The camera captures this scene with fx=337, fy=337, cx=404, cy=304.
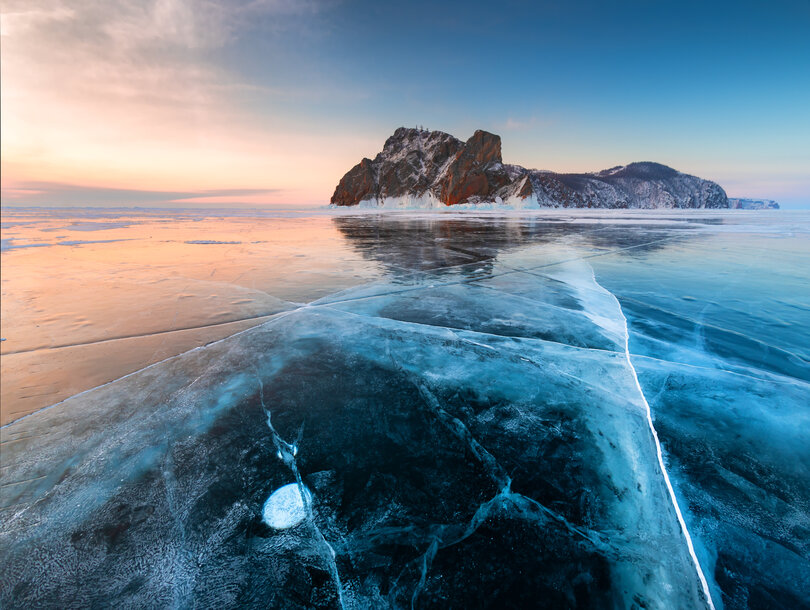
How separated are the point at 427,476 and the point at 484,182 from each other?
129m

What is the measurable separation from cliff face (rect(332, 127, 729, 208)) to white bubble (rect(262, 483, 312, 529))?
402 feet

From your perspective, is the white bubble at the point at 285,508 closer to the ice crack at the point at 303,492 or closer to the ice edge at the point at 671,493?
the ice crack at the point at 303,492

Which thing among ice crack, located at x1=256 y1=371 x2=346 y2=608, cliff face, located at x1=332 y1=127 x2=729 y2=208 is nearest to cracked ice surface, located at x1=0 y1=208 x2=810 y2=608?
ice crack, located at x1=256 y1=371 x2=346 y2=608

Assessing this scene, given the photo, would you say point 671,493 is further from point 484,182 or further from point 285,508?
point 484,182

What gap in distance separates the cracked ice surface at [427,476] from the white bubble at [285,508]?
2cm

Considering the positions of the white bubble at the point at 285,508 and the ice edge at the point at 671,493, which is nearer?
the ice edge at the point at 671,493

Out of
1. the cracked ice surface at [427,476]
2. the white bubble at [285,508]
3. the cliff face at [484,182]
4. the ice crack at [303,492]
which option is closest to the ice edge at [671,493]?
the cracked ice surface at [427,476]

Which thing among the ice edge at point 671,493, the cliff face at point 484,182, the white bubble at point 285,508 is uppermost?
the cliff face at point 484,182

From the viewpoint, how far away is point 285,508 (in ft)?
6.94

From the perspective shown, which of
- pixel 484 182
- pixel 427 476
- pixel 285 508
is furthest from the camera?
pixel 484 182

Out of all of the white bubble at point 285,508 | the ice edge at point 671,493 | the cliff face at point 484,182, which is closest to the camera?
the ice edge at point 671,493

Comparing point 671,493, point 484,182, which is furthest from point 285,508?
point 484,182

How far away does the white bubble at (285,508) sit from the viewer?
2.02 metres

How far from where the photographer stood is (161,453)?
103 inches
